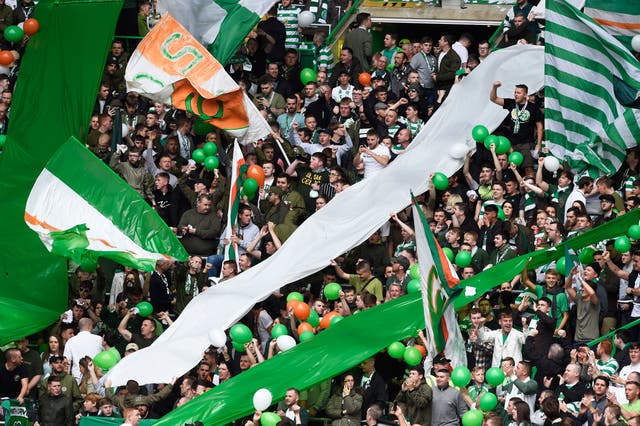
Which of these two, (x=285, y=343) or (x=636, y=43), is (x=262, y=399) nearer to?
(x=285, y=343)

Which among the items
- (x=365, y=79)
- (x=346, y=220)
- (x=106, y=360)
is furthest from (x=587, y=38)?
(x=106, y=360)

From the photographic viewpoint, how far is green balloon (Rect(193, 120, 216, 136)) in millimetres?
23812

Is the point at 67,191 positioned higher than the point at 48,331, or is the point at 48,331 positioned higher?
the point at 67,191

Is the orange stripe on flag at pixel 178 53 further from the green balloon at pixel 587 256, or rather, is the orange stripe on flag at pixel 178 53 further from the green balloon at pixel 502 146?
the green balloon at pixel 587 256

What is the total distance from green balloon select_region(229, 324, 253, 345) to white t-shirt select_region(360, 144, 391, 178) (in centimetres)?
356

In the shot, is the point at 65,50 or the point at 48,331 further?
the point at 65,50

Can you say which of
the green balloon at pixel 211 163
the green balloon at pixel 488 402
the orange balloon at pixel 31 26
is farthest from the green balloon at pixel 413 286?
the orange balloon at pixel 31 26

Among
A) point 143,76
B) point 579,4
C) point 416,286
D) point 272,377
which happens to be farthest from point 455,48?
point 272,377

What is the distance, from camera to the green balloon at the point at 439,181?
2147 cm

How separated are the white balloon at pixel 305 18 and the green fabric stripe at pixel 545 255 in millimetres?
A: 7653

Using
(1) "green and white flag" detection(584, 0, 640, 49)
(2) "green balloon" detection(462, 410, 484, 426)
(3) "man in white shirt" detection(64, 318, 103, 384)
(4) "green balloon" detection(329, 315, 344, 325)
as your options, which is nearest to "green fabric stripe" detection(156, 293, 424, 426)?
(4) "green balloon" detection(329, 315, 344, 325)

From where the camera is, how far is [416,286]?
1975cm

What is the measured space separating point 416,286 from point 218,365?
7.89 feet

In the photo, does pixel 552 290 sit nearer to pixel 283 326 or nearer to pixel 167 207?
pixel 283 326
